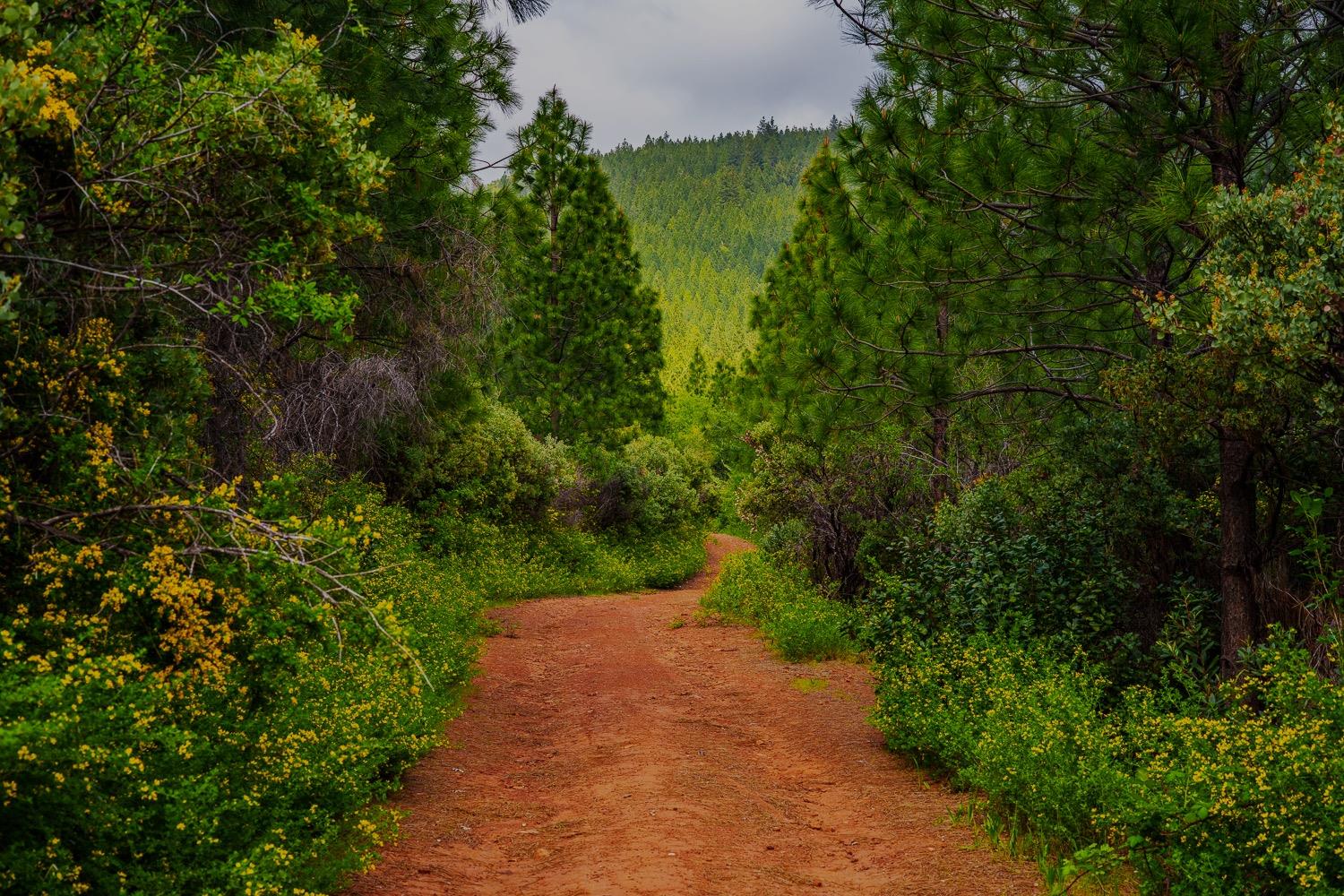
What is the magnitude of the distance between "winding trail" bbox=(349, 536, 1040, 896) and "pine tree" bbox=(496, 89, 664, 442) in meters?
13.4

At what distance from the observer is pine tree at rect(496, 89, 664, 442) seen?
77.0 ft

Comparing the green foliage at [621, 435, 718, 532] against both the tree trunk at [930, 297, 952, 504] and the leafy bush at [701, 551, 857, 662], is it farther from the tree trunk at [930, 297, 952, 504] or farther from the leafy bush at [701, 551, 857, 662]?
the tree trunk at [930, 297, 952, 504]

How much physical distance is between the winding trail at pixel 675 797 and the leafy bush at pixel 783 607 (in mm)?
403

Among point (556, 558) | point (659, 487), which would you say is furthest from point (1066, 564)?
point (659, 487)

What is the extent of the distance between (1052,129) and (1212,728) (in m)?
5.06

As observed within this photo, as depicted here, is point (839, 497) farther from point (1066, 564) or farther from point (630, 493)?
point (630, 493)

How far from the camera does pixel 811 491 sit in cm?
1390

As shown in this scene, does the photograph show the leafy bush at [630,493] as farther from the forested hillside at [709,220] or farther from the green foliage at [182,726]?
the forested hillside at [709,220]

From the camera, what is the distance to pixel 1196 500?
742 cm

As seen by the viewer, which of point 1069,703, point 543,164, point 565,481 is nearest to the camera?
point 1069,703

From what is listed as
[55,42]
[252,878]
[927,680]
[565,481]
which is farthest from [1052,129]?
[565,481]

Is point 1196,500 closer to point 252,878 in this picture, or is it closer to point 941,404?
point 941,404

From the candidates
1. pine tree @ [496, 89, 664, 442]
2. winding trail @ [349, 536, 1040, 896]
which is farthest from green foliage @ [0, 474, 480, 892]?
pine tree @ [496, 89, 664, 442]

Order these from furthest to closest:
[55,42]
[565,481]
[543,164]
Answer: [543,164] < [565,481] < [55,42]
